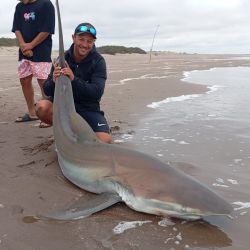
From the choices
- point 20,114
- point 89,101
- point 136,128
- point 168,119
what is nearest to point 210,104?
point 168,119

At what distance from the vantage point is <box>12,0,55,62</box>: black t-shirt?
266 inches

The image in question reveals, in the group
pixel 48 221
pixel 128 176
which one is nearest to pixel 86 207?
pixel 48 221

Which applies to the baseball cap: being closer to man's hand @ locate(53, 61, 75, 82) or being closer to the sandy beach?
man's hand @ locate(53, 61, 75, 82)

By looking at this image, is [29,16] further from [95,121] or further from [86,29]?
[95,121]

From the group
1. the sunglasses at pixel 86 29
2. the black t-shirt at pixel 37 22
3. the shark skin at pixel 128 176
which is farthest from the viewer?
the black t-shirt at pixel 37 22

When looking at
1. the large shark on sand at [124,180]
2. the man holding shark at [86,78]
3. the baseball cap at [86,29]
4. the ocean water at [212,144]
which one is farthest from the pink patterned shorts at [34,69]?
the large shark on sand at [124,180]

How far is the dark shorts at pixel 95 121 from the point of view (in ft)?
17.6

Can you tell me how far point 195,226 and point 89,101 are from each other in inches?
99.9

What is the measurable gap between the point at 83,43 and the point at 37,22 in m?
2.03

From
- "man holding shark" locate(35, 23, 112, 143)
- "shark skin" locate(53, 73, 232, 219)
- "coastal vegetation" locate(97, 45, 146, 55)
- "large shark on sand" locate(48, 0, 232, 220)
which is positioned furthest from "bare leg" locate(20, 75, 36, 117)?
"coastal vegetation" locate(97, 45, 146, 55)

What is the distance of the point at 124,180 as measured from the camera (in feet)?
12.0

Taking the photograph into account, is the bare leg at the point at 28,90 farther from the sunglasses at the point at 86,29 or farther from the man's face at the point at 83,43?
the sunglasses at the point at 86,29

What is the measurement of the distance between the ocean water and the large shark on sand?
309 mm

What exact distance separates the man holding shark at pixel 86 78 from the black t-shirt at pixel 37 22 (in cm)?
157
